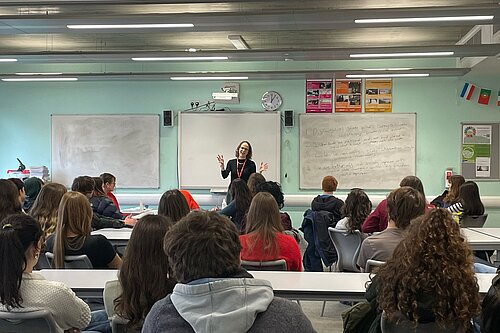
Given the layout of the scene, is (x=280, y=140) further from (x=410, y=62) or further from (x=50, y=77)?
A: (x=50, y=77)

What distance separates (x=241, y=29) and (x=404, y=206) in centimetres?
323

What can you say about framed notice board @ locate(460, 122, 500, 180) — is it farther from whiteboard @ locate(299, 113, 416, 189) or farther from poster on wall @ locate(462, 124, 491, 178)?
whiteboard @ locate(299, 113, 416, 189)

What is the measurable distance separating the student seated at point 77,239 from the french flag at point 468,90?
7.22 m

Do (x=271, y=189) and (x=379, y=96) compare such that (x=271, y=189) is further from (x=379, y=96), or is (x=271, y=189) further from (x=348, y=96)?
(x=379, y=96)

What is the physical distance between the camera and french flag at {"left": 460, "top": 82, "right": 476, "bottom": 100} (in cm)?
918

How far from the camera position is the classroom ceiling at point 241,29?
5.64m

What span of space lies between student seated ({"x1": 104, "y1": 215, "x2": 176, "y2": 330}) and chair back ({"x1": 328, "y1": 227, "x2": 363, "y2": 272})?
2.62 metres

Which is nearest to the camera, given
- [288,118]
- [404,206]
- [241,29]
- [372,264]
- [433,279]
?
[433,279]

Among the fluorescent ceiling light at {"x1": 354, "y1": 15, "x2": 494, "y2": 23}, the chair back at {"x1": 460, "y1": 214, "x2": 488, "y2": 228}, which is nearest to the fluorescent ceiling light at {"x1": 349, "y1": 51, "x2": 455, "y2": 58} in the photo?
the fluorescent ceiling light at {"x1": 354, "y1": 15, "x2": 494, "y2": 23}

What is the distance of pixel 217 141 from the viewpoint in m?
9.54

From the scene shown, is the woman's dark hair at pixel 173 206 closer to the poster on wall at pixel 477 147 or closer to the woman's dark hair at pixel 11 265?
the woman's dark hair at pixel 11 265

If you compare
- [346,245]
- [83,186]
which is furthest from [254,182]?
[83,186]

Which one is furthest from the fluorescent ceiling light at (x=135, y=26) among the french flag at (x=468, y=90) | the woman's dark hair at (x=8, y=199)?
the french flag at (x=468, y=90)

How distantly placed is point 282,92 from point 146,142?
2423 millimetres
